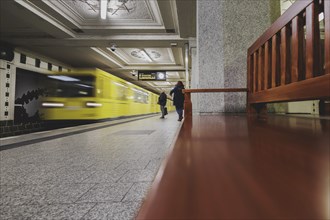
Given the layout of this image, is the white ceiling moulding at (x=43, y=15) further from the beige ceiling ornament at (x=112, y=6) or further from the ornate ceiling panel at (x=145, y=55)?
the ornate ceiling panel at (x=145, y=55)

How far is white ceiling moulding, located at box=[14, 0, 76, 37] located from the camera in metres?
6.62

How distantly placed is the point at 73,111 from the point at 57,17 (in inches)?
134

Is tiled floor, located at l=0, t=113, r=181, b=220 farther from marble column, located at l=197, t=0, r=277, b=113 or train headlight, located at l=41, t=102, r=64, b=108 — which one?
train headlight, located at l=41, t=102, r=64, b=108

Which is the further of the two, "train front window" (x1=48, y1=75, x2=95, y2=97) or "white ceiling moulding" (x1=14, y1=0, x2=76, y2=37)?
"train front window" (x1=48, y1=75, x2=95, y2=97)

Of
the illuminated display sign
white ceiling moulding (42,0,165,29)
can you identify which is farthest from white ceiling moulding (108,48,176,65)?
white ceiling moulding (42,0,165,29)

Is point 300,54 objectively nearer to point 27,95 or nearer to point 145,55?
point 145,55

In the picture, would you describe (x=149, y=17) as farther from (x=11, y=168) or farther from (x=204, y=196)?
(x=204, y=196)

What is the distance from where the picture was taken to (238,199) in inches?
10.9

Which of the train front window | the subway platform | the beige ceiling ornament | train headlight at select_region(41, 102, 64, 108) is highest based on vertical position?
the beige ceiling ornament

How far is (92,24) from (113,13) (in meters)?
1.17

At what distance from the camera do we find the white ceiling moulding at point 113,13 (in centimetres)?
737

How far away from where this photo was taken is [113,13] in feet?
26.5

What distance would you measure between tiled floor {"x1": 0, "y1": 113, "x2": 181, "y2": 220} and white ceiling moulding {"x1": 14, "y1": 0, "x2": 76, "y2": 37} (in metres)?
5.45

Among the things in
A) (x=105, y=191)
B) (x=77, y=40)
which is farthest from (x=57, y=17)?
(x=105, y=191)
